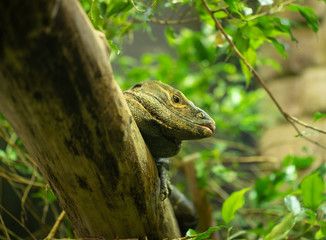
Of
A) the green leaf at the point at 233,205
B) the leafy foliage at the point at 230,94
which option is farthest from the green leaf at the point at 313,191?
the green leaf at the point at 233,205

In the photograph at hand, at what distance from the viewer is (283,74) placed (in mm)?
4461

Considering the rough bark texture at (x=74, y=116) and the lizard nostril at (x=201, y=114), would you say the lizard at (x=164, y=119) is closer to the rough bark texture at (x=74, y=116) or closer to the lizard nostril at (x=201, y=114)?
the lizard nostril at (x=201, y=114)

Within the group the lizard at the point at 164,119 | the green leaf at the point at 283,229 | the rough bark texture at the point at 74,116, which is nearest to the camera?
the rough bark texture at the point at 74,116

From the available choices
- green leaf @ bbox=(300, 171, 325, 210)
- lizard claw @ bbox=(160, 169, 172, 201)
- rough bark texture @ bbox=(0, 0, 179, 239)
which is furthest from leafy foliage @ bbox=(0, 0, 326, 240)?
rough bark texture @ bbox=(0, 0, 179, 239)

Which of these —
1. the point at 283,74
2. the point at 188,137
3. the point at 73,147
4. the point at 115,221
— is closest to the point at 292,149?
the point at 283,74

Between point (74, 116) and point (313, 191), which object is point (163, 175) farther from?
point (313, 191)

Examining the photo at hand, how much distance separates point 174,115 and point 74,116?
0.51 m

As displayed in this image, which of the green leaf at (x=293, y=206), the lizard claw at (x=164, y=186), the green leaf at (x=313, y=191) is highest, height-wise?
the lizard claw at (x=164, y=186)

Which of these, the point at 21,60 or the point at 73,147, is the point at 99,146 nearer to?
the point at 73,147

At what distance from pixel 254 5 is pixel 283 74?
10.1 feet

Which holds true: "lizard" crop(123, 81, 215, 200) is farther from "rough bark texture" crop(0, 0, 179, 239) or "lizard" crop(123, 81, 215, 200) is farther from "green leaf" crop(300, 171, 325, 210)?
"green leaf" crop(300, 171, 325, 210)

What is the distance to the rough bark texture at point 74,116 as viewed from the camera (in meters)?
0.65

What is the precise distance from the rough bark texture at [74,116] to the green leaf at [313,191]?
0.83 meters

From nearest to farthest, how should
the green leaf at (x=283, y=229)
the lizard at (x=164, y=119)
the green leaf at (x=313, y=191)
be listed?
the lizard at (x=164, y=119) < the green leaf at (x=283, y=229) < the green leaf at (x=313, y=191)
